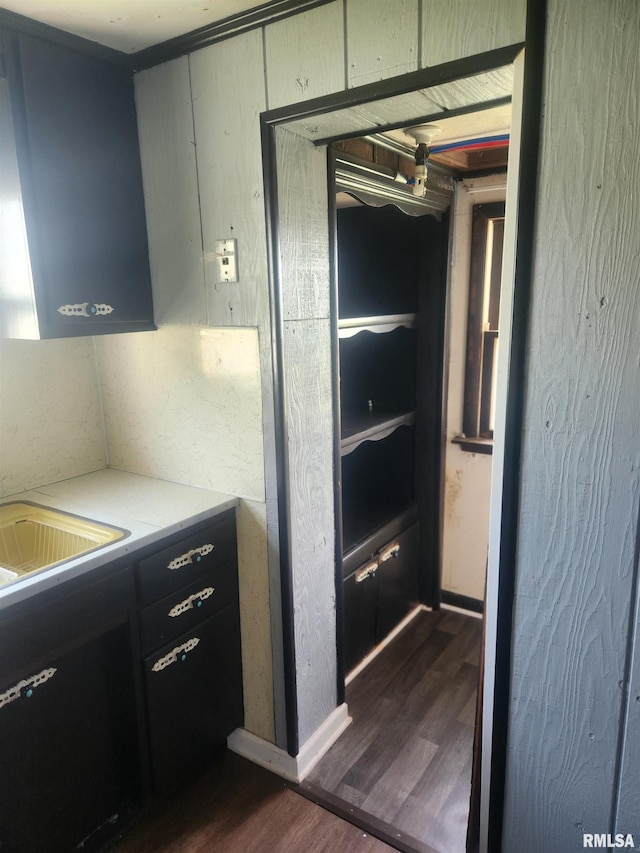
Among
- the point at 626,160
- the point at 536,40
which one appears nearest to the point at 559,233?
the point at 626,160

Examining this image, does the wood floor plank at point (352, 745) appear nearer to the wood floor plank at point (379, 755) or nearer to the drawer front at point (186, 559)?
the wood floor plank at point (379, 755)

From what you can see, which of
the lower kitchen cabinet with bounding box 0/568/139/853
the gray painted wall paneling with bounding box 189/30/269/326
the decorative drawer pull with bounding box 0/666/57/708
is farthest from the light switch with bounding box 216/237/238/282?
the decorative drawer pull with bounding box 0/666/57/708

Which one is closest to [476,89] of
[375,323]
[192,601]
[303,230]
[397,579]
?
[303,230]

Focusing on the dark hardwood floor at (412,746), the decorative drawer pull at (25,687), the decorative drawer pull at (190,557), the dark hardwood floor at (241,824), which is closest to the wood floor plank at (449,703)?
the dark hardwood floor at (412,746)

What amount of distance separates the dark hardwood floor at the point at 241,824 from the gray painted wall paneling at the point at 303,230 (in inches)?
59.6

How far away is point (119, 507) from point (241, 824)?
3.38 feet

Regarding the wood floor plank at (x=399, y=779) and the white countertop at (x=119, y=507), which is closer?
the white countertop at (x=119, y=507)

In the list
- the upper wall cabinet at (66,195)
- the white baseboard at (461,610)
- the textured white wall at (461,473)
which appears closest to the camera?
the upper wall cabinet at (66,195)

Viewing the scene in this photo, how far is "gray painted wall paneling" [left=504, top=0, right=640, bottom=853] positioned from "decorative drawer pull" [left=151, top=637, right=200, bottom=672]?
93cm

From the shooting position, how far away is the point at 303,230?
166 cm

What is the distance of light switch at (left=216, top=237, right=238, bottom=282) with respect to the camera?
161 centimetres

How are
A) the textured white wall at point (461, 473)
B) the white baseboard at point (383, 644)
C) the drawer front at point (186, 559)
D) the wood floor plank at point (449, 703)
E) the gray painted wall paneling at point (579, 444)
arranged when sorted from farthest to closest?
1. the textured white wall at point (461, 473)
2. the white baseboard at point (383, 644)
3. the wood floor plank at point (449, 703)
4. the drawer front at point (186, 559)
5. the gray painted wall paneling at point (579, 444)

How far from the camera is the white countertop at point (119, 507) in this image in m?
1.33

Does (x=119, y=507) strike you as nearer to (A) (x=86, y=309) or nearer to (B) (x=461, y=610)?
(A) (x=86, y=309)
